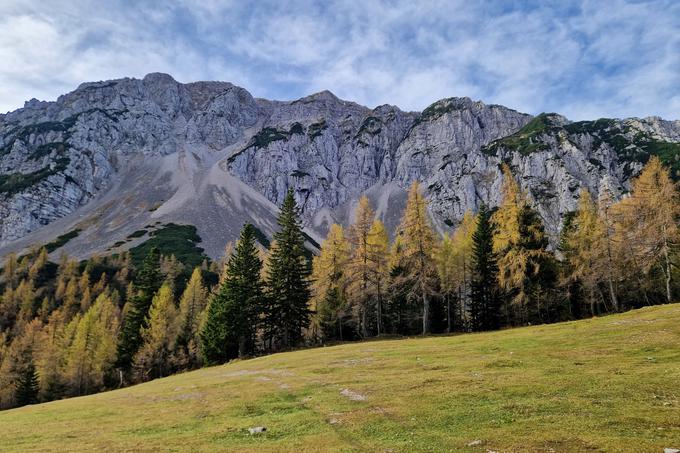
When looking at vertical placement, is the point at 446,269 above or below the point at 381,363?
above

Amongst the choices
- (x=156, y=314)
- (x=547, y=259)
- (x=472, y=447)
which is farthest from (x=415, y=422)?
(x=156, y=314)

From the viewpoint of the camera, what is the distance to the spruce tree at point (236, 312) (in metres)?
60.2

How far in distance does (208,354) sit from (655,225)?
5996 cm

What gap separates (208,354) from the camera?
201 ft

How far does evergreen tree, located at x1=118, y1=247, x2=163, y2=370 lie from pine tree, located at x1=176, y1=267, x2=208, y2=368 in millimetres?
7195

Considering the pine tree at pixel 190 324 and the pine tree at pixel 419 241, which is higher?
the pine tree at pixel 419 241

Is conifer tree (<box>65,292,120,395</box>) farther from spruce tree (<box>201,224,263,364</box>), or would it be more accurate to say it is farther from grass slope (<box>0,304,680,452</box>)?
grass slope (<box>0,304,680,452</box>)

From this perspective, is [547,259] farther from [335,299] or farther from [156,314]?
[156,314]

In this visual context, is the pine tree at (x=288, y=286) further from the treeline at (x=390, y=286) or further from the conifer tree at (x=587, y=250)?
the conifer tree at (x=587, y=250)

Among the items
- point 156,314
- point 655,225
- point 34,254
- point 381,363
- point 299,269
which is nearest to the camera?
point 381,363

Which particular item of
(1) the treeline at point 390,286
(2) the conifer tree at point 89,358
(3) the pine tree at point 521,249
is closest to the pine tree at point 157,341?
(1) the treeline at point 390,286

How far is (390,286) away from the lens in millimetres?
57375

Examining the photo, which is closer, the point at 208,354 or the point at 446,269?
the point at 208,354

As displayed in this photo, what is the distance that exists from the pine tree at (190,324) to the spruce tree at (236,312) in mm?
16013
